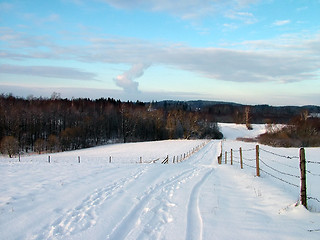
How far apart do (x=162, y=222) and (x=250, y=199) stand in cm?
364

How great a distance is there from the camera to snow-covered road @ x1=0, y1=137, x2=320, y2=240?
5242 millimetres

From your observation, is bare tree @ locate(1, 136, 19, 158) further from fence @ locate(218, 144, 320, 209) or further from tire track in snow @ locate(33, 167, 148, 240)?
tire track in snow @ locate(33, 167, 148, 240)

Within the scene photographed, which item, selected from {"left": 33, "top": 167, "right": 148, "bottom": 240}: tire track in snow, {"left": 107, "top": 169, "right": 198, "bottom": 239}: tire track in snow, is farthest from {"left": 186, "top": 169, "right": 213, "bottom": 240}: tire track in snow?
{"left": 33, "top": 167, "right": 148, "bottom": 240}: tire track in snow

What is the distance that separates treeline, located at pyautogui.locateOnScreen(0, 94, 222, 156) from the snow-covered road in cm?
4621

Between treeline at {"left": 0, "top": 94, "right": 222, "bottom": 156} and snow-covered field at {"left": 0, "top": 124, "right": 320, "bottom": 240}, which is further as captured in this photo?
treeline at {"left": 0, "top": 94, "right": 222, "bottom": 156}

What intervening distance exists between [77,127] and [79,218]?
61930 mm

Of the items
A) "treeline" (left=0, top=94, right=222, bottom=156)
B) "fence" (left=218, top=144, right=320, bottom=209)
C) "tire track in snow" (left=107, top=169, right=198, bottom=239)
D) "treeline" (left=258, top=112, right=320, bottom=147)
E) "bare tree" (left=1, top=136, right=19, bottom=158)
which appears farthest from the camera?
"treeline" (left=0, top=94, right=222, bottom=156)

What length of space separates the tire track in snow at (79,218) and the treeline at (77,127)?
47090 millimetres

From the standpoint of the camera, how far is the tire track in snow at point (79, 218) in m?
5.25

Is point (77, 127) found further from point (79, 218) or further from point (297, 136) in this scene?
point (79, 218)

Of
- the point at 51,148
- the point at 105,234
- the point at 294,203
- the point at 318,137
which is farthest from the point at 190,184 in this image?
the point at 318,137

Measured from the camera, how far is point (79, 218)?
19.8ft

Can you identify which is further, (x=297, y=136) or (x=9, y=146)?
(x=297, y=136)

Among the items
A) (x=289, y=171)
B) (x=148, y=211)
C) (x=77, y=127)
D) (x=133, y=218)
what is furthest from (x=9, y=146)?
(x=133, y=218)
